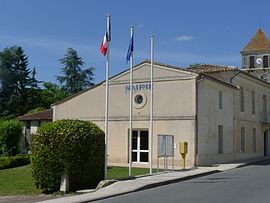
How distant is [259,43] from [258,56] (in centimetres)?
280

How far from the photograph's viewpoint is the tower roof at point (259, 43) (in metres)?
68.4

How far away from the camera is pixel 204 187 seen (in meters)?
16.5

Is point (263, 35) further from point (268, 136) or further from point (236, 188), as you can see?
point (236, 188)

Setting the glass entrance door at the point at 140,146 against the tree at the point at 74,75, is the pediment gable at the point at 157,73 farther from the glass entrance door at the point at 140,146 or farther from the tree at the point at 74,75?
the tree at the point at 74,75

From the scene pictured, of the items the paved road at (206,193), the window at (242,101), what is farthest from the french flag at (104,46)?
the window at (242,101)

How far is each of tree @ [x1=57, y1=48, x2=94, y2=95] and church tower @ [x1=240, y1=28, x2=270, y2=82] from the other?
1093 inches

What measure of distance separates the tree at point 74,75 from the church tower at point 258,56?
27.8 m

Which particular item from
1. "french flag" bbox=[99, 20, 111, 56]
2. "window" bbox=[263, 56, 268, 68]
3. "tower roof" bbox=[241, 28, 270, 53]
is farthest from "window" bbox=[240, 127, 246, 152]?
"tower roof" bbox=[241, 28, 270, 53]

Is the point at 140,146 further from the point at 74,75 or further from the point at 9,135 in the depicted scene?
the point at 74,75

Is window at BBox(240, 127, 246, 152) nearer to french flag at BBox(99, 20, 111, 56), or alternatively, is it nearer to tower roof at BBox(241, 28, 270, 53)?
french flag at BBox(99, 20, 111, 56)

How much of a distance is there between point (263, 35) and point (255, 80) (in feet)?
117

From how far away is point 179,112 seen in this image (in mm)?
27984

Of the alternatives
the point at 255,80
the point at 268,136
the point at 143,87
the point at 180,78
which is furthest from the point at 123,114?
the point at 268,136

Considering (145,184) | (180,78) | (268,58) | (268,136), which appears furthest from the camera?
(268,58)
